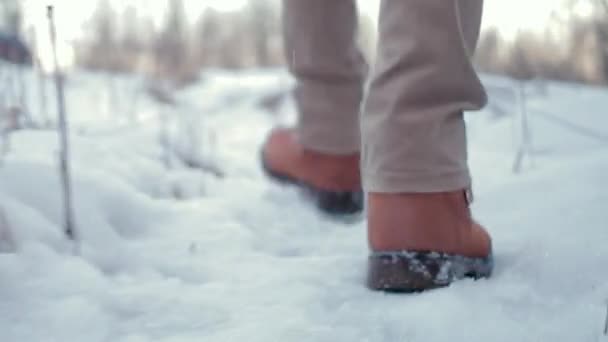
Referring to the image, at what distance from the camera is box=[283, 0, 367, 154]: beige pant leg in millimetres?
1297

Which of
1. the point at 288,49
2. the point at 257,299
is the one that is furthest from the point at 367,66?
the point at 257,299

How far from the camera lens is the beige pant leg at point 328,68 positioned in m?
1.30

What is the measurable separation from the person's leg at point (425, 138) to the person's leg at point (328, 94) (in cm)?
47

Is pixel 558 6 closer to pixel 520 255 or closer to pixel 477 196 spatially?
pixel 477 196

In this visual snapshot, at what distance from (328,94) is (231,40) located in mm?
12707

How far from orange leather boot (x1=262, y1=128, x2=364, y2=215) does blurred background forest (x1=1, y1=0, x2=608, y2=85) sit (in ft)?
1.26

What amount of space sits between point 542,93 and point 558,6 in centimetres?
162

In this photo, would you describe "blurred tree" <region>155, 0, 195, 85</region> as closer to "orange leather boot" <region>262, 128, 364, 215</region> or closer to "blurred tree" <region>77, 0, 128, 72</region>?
"blurred tree" <region>77, 0, 128, 72</region>

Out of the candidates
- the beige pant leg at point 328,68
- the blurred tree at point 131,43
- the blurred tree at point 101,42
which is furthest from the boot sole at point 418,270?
the blurred tree at point 131,43

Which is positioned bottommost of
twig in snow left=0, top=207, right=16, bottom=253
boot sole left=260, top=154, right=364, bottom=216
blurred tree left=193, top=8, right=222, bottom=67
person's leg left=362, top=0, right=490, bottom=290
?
blurred tree left=193, top=8, right=222, bottom=67

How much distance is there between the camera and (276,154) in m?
1.49

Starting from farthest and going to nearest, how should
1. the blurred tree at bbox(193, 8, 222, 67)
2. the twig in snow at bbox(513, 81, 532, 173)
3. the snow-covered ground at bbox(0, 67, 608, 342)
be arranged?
the blurred tree at bbox(193, 8, 222, 67) → the twig in snow at bbox(513, 81, 532, 173) → the snow-covered ground at bbox(0, 67, 608, 342)

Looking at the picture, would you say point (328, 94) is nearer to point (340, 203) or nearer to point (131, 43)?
point (340, 203)

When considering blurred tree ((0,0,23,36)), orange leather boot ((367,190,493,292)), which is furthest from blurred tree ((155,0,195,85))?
orange leather boot ((367,190,493,292))
